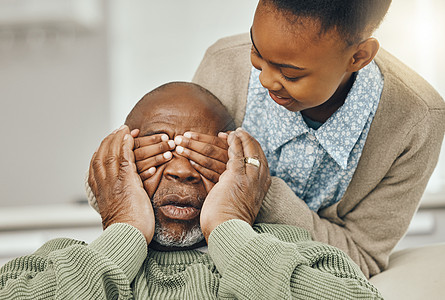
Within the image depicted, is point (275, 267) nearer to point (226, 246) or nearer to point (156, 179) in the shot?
point (226, 246)

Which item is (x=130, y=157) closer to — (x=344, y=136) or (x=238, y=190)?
(x=238, y=190)

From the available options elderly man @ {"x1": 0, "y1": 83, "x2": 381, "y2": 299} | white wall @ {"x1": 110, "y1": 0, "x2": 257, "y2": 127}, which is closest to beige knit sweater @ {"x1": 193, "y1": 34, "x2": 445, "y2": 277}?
elderly man @ {"x1": 0, "y1": 83, "x2": 381, "y2": 299}

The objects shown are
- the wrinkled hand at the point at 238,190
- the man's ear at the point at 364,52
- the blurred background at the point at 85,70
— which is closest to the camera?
the man's ear at the point at 364,52

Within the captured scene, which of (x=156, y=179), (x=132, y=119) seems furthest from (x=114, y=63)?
(x=156, y=179)

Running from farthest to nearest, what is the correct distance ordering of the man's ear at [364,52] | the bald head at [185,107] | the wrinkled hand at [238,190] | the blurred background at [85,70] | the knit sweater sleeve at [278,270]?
the blurred background at [85,70]
the bald head at [185,107]
the wrinkled hand at [238,190]
the man's ear at [364,52]
the knit sweater sleeve at [278,270]

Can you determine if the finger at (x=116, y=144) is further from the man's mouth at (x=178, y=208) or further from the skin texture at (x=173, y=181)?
the man's mouth at (x=178, y=208)

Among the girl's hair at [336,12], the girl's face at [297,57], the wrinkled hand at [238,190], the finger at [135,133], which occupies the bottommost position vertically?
the wrinkled hand at [238,190]

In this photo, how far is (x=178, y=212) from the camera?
1.25 m

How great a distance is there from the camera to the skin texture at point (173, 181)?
48.9 inches

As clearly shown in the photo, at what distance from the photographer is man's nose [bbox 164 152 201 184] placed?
4.14 feet

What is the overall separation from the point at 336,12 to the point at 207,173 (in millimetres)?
531

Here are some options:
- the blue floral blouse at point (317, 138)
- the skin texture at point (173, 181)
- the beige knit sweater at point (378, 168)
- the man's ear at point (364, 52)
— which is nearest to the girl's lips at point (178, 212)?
the skin texture at point (173, 181)

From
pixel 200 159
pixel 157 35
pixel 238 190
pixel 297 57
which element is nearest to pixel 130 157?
pixel 200 159

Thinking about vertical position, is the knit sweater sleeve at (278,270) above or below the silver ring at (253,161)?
below
